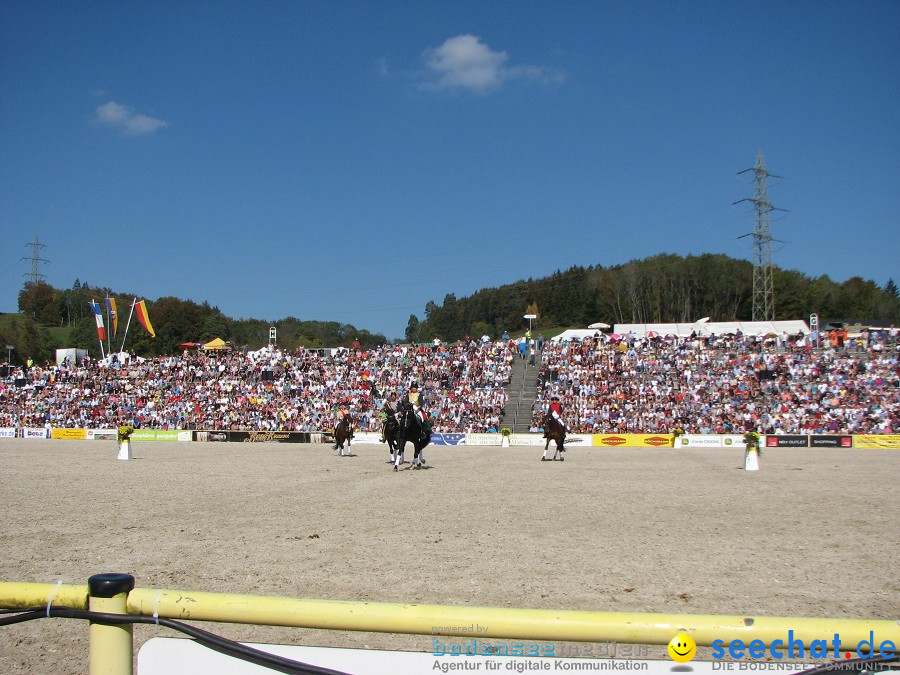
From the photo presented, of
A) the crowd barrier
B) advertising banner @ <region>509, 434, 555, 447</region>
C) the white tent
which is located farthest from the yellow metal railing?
the white tent

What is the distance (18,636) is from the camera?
19.1 feet

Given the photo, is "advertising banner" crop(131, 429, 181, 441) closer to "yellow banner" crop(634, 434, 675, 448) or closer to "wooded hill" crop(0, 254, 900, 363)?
"yellow banner" crop(634, 434, 675, 448)

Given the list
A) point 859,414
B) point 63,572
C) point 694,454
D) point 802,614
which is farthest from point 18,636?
point 859,414

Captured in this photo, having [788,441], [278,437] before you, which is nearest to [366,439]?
[278,437]

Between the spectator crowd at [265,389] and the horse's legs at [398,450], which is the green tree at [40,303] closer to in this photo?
the spectator crowd at [265,389]

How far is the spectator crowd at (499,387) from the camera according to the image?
3447 cm

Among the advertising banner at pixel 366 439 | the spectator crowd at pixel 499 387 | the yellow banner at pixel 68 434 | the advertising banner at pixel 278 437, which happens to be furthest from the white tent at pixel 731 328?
the yellow banner at pixel 68 434

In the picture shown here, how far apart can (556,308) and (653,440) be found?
7942cm

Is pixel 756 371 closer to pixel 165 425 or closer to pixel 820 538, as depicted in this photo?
pixel 820 538

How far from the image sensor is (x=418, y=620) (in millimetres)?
2219

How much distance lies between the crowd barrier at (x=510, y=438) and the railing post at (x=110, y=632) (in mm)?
29810

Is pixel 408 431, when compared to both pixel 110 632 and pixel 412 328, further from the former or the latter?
pixel 412 328

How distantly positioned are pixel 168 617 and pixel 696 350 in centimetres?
4004

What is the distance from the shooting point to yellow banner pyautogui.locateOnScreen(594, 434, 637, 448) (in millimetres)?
33750
